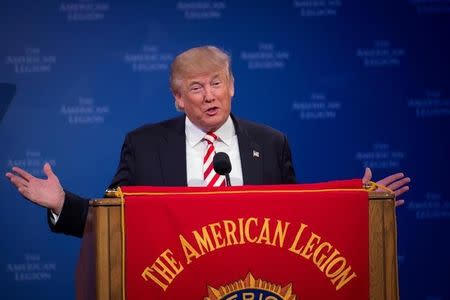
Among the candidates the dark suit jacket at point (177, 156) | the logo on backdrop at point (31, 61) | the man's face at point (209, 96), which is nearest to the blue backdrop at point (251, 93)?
the logo on backdrop at point (31, 61)

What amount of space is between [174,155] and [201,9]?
4.64ft

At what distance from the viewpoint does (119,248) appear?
181cm

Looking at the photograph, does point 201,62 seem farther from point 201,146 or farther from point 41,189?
point 41,189

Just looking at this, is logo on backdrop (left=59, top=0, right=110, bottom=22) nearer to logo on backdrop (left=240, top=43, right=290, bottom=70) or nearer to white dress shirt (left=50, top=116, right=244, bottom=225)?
logo on backdrop (left=240, top=43, right=290, bottom=70)

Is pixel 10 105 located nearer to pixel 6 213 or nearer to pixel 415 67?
pixel 6 213

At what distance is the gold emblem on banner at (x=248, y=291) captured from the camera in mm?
1824

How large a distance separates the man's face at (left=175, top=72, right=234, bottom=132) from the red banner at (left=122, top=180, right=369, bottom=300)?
2.81 feet

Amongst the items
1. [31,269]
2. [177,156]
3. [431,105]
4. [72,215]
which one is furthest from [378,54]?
[72,215]

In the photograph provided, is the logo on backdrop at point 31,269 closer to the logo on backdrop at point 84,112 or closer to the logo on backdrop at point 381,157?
the logo on backdrop at point 84,112

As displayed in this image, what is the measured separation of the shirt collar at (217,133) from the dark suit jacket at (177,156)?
0.02 metres

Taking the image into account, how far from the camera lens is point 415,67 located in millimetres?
3969

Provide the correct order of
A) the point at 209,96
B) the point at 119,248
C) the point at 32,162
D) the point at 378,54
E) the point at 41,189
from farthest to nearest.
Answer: the point at 378,54 → the point at 32,162 → the point at 209,96 → the point at 41,189 → the point at 119,248

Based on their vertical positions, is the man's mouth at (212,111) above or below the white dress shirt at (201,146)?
above

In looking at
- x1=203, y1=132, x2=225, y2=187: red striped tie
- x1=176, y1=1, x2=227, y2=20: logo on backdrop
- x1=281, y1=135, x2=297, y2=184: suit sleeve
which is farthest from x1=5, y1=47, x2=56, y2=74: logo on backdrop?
x1=281, y1=135, x2=297, y2=184: suit sleeve
